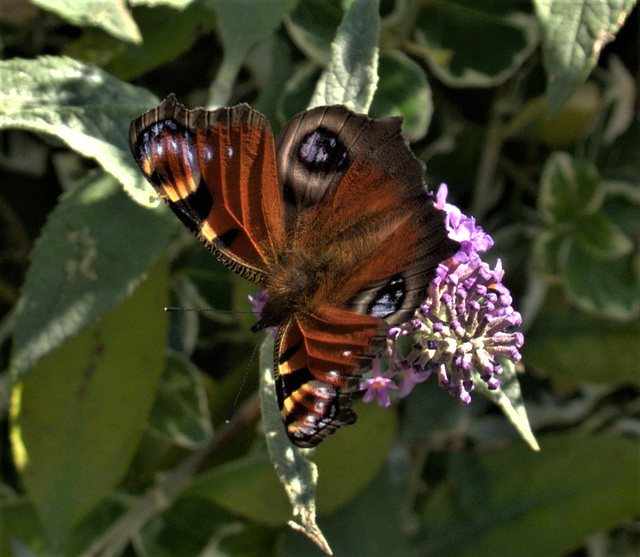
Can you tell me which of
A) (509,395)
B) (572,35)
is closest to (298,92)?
(572,35)

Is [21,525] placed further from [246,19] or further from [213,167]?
[246,19]

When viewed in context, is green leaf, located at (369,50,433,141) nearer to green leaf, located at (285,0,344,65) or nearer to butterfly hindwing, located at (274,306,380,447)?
green leaf, located at (285,0,344,65)

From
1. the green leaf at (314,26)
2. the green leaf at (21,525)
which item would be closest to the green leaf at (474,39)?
the green leaf at (314,26)

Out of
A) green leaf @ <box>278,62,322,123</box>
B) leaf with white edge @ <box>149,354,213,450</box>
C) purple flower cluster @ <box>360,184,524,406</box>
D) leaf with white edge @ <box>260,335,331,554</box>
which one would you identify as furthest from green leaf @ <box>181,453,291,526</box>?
green leaf @ <box>278,62,322,123</box>

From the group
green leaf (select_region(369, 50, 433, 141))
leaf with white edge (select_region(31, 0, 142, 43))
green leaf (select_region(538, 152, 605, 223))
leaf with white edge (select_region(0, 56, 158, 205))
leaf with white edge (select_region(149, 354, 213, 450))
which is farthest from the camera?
green leaf (select_region(538, 152, 605, 223))

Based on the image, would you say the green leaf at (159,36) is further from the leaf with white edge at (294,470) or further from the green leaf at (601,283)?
the green leaf at (601,283)

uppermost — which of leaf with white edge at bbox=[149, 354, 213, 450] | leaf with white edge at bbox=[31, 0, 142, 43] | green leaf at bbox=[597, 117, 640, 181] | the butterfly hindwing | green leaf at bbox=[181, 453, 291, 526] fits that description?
leaf with white edge at bbox=[31, 0, 142, 43]

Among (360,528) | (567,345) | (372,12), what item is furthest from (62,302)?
(567,345)
